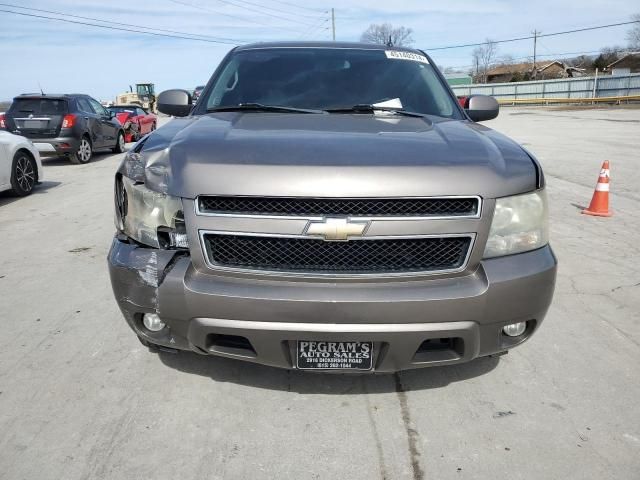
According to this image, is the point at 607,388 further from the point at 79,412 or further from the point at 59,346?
the point at 59,346

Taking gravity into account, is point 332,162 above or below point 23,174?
above

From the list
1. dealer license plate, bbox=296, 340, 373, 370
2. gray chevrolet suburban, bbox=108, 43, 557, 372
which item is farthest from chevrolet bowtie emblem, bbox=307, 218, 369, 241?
dealer license plate, bbox=296, 340, 373, 370

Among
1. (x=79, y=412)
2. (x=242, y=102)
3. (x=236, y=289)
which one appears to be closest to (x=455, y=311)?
(x=236, y=289)

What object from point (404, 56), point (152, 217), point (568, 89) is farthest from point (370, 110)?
point (568, 89)

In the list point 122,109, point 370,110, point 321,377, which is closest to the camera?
point 321,377

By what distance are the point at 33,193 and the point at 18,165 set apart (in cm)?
68

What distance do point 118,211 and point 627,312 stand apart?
11.6 feet

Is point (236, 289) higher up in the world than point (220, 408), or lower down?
higher up

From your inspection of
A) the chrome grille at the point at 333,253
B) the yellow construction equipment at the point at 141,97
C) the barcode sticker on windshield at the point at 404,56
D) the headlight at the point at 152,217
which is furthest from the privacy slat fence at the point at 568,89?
the headlight at the point at 152,217

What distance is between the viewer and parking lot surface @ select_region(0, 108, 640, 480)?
7.30 ft

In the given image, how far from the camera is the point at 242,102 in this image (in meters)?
3.54

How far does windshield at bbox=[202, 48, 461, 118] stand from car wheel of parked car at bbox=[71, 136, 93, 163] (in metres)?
9.97

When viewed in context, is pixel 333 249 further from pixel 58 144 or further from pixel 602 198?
pixel 58 144

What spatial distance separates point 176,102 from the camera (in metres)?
4.04
